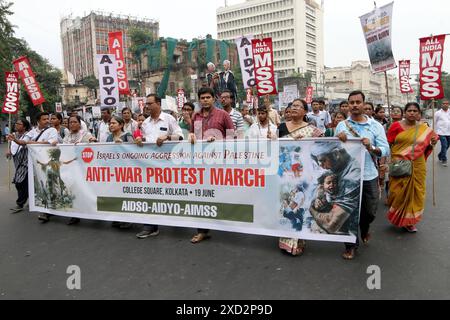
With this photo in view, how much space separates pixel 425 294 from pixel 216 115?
2.82 m

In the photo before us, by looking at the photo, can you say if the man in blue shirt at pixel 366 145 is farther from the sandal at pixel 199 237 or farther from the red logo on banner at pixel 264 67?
the red logo on banner at pixel 264 67

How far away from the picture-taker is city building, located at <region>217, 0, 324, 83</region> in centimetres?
10125

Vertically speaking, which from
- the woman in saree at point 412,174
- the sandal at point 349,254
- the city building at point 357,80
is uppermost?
the city building at point 357,80

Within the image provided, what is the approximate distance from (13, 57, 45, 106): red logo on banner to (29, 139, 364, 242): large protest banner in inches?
100

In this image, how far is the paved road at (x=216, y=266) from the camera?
9.83ft

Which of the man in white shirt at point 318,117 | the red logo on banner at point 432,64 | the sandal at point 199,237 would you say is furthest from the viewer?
the man in white shirt at point 318,117

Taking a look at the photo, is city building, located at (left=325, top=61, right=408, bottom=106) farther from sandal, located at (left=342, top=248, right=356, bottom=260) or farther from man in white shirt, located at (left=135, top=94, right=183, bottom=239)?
sandal, located at (left=342, top=248, right=356, bottom=260)

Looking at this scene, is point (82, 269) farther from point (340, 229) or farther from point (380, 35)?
point (380, 35)

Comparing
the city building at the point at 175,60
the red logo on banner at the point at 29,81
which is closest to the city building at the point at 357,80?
the city building at the point at 175,60

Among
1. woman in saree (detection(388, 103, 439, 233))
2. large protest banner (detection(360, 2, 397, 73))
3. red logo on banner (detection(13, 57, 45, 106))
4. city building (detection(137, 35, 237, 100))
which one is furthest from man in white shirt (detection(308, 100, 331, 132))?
city building (detection(137, 35, 237, 100))

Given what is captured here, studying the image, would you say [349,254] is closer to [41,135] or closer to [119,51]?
[41,135]

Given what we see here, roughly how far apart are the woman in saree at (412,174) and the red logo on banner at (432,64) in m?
1.39

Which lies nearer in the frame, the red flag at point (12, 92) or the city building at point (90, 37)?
the red flag at point (12, 92)
